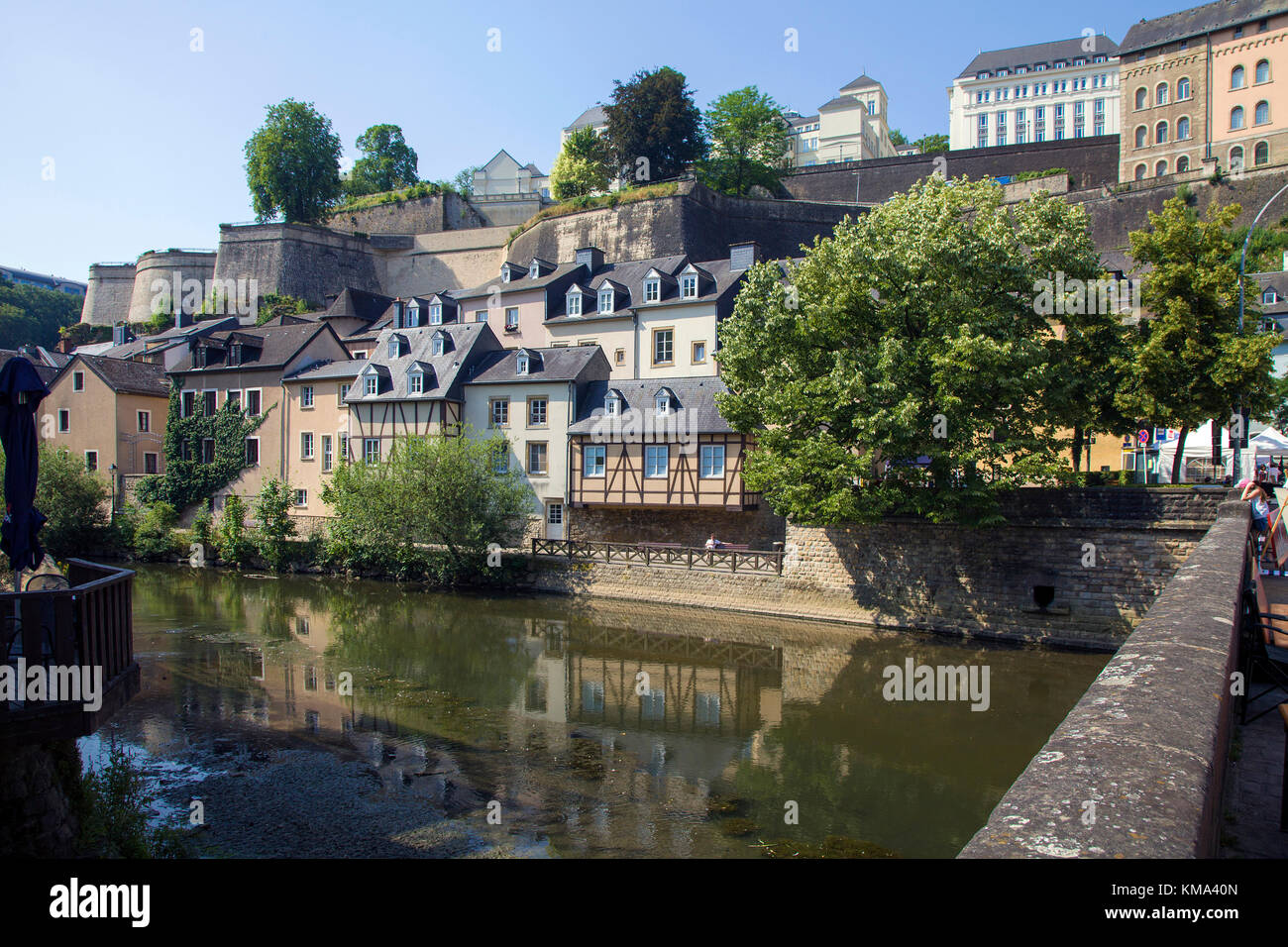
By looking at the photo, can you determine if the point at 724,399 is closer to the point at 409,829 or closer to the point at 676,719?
the point at 676,719

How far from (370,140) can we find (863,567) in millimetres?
70066

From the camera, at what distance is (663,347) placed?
34.2 metres

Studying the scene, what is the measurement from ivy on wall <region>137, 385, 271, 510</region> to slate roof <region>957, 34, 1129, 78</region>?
73.8 meters

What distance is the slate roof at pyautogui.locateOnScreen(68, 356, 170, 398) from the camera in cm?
3984

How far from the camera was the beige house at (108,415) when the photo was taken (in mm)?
39688

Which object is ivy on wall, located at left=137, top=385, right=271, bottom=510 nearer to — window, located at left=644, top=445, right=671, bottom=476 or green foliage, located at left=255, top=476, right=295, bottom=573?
green foliage, located at left=255, top=476, right=295, bottom=573

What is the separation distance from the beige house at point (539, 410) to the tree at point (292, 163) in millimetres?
35648

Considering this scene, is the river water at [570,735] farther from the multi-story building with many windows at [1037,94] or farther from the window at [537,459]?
the multi-story building with many windows at [1037,94]

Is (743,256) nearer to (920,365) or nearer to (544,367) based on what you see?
(544,367)

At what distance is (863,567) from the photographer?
22469 mm

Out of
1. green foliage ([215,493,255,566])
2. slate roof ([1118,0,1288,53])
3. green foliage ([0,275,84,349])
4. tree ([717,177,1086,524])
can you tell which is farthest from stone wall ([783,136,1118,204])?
green foliage ([0,275,84,349])

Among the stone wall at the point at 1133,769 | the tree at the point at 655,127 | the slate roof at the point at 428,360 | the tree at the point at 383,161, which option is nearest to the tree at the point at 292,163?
the tree at the point at 383,161

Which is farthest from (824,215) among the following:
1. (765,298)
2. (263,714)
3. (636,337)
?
(263,714)

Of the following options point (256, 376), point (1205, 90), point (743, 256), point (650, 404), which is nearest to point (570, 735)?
point (650, 404)
